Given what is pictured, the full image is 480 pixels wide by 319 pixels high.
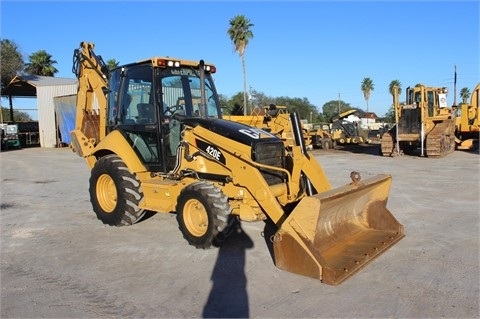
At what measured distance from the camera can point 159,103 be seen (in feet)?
21.9

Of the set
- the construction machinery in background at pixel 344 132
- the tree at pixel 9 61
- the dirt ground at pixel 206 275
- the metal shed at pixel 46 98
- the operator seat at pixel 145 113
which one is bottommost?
the dirt ground at pixel 206 275

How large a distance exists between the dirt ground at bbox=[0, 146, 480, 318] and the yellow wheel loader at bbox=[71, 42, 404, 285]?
27cm

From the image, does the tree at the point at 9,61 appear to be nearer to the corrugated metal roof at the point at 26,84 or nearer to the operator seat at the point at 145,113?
the corrugated metal roof at the point at 26,84

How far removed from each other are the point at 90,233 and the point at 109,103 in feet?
7.14

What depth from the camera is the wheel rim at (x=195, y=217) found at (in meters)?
5.77

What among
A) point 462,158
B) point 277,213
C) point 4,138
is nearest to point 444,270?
point 277,213

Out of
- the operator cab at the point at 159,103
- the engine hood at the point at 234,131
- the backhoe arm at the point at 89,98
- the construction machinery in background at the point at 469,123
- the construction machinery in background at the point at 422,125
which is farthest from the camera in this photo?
the construction machinery in background at the point at 469,123

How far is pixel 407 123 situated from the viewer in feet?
64.5

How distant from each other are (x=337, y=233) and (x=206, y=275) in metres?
1.68

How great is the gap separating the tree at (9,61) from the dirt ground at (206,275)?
3273 cm

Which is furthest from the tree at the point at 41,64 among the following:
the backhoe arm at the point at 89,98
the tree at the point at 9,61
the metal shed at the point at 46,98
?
the backhoe arm at the point at 89,98

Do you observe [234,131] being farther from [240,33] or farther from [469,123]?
[240,33]

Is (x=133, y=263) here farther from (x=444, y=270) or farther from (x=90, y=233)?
(x=444, y=270)

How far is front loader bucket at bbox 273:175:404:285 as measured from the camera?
15.4 feet
